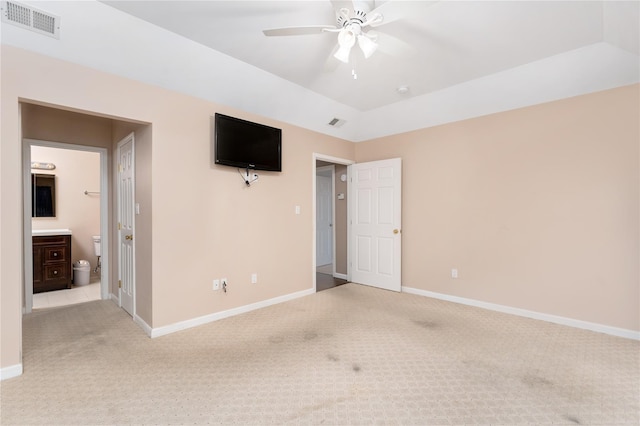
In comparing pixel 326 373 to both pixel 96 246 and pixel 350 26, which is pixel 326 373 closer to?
pixel 350 26

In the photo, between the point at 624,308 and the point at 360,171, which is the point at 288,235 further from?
the point at 624,308

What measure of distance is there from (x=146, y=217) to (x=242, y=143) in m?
1.33

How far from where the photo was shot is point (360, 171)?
16.9 feet

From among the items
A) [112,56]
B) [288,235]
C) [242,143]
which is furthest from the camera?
[288,235]

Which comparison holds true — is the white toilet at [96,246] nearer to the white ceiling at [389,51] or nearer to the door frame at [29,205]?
the door frame at [29,205]

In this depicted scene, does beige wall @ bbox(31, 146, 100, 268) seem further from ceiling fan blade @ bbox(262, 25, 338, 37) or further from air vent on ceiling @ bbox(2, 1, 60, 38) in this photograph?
ceiling fan blade @ bbox(262, 25, 338, 37)

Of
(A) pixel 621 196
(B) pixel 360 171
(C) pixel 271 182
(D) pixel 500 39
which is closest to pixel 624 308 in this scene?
(A) pixel 621 196

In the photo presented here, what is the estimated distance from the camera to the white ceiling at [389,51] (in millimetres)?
2338

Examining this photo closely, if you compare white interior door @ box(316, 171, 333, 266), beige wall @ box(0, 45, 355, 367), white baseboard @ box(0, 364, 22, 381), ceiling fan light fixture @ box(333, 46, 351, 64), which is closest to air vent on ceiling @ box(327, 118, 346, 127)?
beige wall @ box(0, 45, 355, 367)

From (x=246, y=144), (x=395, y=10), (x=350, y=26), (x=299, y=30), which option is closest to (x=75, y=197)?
(x=246, y=144)

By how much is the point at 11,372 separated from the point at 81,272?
3280mm

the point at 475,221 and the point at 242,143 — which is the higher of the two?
the point at 242,143

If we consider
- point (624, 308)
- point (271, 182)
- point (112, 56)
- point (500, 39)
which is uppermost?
point (500, 39)

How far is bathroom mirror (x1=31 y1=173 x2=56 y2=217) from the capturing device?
4926mm
